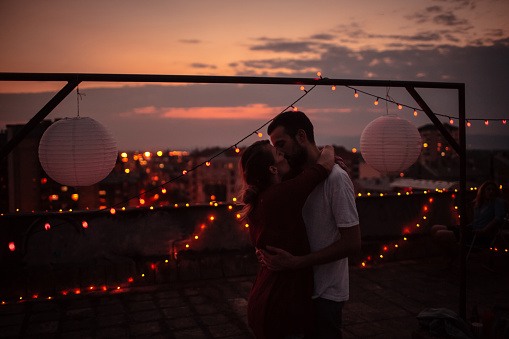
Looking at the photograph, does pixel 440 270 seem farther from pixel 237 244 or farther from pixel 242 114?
pixel 242 114

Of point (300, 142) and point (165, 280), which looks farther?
point (165, 280)

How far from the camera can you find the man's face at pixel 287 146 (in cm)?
252

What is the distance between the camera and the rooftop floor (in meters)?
4.90

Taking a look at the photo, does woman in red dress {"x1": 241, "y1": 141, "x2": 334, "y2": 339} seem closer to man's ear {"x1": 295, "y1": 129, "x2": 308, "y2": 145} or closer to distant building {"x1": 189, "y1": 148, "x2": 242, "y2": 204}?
man's ear {"x1": 295, "y1": 129, "x2": 308, "y2": 145}

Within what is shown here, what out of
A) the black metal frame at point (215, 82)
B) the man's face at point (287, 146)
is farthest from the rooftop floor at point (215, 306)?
the man's face at point (287, 146)

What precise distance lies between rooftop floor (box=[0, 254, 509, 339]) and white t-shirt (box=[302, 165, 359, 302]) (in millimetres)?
2707

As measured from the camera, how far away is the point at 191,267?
692cm

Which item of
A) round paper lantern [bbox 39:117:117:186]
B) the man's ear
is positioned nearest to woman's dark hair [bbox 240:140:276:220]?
the man's ear

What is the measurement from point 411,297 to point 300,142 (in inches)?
179

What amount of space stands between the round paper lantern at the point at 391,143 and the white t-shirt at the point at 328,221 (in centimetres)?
308

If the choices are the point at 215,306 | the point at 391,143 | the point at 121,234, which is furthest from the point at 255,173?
the point at 121,234

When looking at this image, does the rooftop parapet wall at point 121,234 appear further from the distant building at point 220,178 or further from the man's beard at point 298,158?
the distant building at point 220,178

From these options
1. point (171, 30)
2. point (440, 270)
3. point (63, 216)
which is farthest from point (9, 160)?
point (440, 270)

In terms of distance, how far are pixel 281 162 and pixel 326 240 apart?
57cm
